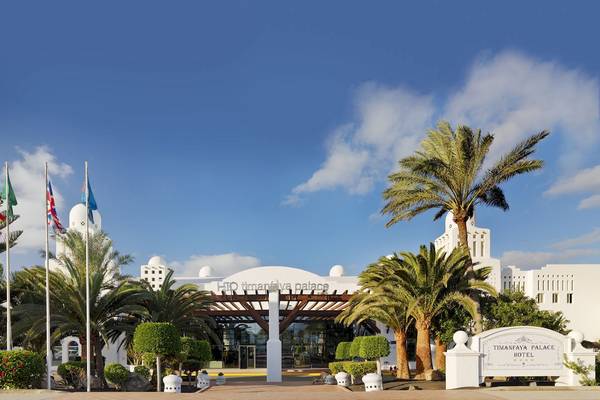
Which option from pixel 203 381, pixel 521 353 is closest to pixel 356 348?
pixel 203 381

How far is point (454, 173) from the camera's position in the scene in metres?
26.5

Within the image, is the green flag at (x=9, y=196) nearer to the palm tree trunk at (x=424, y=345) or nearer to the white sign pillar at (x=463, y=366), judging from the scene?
the white sign pillar at (x=463, y=366)

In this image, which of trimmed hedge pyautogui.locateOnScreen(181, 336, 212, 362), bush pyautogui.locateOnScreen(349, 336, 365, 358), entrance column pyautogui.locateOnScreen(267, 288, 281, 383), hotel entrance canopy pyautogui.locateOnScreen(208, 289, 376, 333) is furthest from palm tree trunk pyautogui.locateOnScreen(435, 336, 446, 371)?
trimmed hedge pyautogui.locateOnScreen(181, 336, 212, 362)

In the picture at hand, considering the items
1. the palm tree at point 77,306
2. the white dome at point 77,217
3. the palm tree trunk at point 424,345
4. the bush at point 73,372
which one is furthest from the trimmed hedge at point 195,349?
the white dome at point 77,217

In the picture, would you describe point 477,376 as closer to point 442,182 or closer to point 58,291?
point 442,182

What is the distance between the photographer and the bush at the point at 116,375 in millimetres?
26375

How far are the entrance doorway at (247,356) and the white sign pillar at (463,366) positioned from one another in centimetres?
3144

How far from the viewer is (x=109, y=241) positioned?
3391 cm

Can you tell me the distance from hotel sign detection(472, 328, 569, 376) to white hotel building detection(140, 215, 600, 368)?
61.3 ft

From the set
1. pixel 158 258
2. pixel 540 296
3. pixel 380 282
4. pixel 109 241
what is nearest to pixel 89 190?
pixel 109 241

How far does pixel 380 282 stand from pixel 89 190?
42.4ft

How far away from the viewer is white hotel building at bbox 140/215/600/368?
44.7 meters

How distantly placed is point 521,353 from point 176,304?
57.8 feet

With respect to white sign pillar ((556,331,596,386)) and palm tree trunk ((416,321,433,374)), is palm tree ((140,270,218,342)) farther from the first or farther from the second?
white sign pillar ((556,331,596,386))
